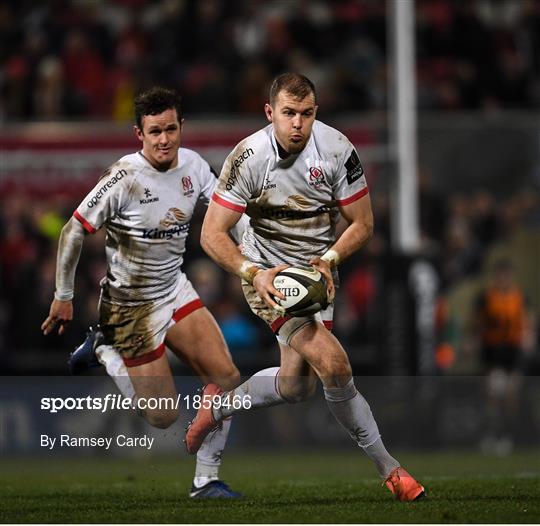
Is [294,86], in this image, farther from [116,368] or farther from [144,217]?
[116,368]

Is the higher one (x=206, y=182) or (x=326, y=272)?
(x=206, y=182)

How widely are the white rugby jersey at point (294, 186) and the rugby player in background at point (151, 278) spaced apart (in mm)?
671

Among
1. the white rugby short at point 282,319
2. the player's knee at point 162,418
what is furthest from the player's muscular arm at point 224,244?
the player's knee at point 162,418

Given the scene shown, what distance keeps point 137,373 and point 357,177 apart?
216 centimetres

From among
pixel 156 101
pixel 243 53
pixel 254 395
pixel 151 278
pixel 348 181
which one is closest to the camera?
pixel 348 181

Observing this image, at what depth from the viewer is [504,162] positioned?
19.8 meters

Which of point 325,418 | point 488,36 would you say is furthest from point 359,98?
point 325,418

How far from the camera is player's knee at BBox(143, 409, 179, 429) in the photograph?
10.4 m

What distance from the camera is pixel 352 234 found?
9703 millimetres

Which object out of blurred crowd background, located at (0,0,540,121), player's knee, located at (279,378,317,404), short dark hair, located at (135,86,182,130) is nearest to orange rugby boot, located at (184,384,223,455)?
player's knee, located at (279,378,317,404)

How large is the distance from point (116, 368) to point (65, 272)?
2.80 ft

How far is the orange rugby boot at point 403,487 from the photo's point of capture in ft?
31.8

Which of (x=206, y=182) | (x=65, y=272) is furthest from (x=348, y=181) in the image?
(x=65, y=272)

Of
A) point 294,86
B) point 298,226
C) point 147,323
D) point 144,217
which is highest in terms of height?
point 294,86
